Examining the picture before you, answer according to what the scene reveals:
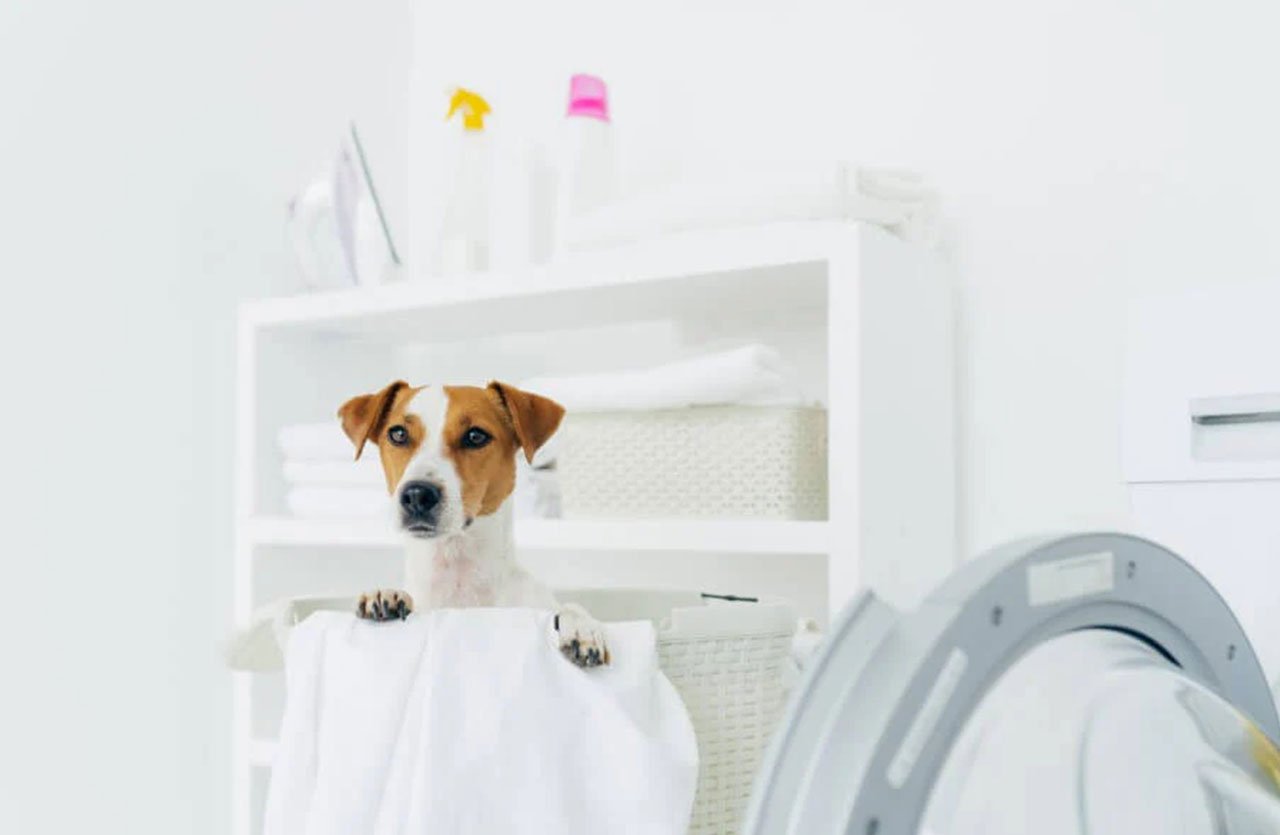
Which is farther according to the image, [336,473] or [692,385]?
[336,473]

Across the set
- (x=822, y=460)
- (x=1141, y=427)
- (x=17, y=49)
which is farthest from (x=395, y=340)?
(x=1141, y=427)

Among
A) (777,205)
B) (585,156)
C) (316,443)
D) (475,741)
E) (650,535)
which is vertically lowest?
(475,741)

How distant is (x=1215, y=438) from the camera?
79cm

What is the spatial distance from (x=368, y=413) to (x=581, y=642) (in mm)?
284

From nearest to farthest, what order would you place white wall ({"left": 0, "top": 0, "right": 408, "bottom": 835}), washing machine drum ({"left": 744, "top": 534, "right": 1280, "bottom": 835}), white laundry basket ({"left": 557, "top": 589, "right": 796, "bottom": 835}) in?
washing machine drum ({"left": 744, "top": 534, "right": 1280, "bottom": 835})
white laundry basket ({"left": 557, "top": 589, "right": 796, "bottom": 835})
white wall ({"left": 0, "top": 0, "right": 408, "bottom": 835})

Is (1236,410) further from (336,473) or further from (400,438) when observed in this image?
(336,473)

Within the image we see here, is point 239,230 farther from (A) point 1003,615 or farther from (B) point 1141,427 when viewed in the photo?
(A) point 1003,615

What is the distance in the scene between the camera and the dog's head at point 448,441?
920mm

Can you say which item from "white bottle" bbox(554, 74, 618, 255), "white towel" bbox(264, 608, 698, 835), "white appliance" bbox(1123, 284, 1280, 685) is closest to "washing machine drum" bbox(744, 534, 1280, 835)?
"white appliance" bbox(1123, 284, 1280, 685)

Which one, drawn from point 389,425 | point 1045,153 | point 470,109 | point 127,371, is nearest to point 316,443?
point 127,371

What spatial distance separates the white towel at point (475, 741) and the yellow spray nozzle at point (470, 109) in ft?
2.76

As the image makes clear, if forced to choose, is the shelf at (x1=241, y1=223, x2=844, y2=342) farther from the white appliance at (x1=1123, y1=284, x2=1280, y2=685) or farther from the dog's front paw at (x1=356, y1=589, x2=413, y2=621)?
the dog's front paw at (x1=356, y1=589, x2=413, y2=621)

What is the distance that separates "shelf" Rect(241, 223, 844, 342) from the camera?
1188 millimetres

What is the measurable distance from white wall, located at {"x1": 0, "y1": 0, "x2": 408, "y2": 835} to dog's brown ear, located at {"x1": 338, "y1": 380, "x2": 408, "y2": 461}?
626 millimetres
